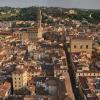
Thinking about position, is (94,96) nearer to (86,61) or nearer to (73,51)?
(86,61)

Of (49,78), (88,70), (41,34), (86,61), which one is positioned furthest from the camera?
(41,34)

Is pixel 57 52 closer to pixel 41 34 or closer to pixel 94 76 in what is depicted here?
pixel 94 76

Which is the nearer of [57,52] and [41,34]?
[57,52]

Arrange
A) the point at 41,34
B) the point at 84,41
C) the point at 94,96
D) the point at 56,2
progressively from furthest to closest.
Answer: the point at 56,2 < the point at 41,34 < the point at 84,41 < the point at 94,96

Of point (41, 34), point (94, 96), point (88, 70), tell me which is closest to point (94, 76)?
point (88, 70)

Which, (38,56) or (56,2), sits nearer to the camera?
(38,56)

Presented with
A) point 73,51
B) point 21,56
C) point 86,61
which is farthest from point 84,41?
point 21,56

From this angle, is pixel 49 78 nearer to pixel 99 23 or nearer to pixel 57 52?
pixel 57 52

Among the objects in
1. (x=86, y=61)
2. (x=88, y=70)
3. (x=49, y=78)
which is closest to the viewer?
(x=49, y=78)

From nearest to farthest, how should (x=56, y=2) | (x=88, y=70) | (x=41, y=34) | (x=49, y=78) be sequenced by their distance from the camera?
(x=49, y=78) < (x=88, y=70) < (x=41, y=34) < (x=56, y=2)
